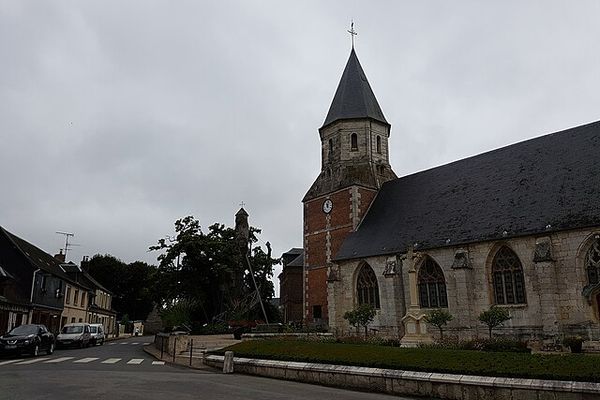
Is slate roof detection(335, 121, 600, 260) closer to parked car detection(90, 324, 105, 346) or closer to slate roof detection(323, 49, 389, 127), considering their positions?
slate roof detection(323, 49, 389, 127)

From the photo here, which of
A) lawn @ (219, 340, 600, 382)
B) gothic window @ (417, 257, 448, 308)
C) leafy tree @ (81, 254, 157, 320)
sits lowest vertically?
lawn @ (219, 340, 600, 382)

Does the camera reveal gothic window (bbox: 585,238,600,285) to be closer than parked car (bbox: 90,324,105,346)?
Yes

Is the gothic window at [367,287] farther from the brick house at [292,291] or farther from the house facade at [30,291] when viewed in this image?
the house facade at [30,291]

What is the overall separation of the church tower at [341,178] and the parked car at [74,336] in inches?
496

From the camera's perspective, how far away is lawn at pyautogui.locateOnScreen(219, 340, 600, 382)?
27.8 ft

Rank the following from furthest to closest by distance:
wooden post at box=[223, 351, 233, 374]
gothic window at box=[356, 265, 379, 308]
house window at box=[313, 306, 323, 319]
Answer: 1. house window at box=[313, 306, 323, 319]
2. gothic window at box=[356, 265, 379, 308]
3. wooden post at box=[223, 351, 233, 374]

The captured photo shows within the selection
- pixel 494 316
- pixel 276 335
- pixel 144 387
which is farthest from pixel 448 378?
pixel 276 335

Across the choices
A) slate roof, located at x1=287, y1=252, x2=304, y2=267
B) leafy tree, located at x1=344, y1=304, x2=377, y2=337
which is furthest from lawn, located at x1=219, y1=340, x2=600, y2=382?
slate roof, located at x1=287, y1=252, x2=304, y2=267

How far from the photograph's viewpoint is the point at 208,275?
27984 millimetres

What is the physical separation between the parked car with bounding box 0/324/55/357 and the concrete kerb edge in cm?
1005

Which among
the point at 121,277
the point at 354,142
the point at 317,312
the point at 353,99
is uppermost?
the point at 353,99

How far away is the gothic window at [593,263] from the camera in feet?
53.2

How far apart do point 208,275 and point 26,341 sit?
37.4ft

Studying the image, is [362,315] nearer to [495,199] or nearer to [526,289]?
[526,289]
